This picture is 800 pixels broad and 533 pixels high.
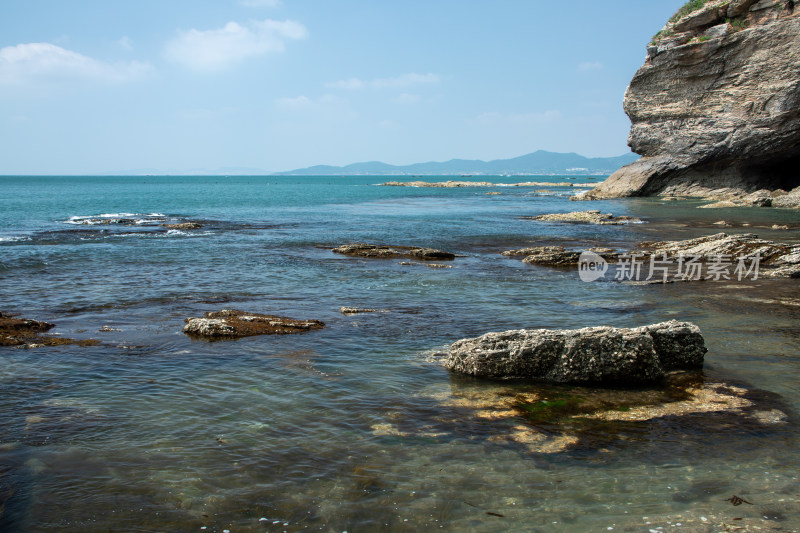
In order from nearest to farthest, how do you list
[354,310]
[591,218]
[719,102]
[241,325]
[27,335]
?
[27,335], [241,325], [354,310], [591,218], [719,102]

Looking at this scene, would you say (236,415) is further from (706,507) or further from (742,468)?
(742,468)

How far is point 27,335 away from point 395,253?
46.5ft

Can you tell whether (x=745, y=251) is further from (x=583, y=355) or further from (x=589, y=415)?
(x=589, y=415)

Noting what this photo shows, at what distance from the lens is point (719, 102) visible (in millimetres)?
52875

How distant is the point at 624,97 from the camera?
61062 millimetres

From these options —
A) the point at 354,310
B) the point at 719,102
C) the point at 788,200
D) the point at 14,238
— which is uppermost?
the point at 719,102

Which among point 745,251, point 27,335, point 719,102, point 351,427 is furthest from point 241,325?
point 719,102

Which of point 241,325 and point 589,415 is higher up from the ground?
point 241,325

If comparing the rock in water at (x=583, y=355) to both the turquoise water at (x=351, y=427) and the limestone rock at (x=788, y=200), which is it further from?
the limestone rock at (x=788, y=200)

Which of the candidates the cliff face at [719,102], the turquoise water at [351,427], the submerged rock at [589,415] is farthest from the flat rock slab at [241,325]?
the cliff face at [719,102]

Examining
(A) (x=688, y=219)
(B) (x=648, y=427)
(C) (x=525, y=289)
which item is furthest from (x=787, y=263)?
(A) (x=688, y=219)

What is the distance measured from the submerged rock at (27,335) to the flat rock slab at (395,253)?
42.5 feet

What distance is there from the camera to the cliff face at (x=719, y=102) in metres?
47.4

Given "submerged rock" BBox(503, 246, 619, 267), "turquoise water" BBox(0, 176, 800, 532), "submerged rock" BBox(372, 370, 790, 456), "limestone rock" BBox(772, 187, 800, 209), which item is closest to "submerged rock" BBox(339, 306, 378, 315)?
"turquoise water" BBox(0, 176, 800, 532)
